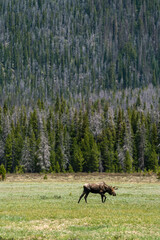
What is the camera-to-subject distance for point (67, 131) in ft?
424

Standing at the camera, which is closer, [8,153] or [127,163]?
[127,163]

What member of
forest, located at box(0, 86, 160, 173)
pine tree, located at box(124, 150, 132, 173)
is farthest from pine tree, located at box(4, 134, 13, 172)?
pine tree, located at box(124, 150, 132, 173)

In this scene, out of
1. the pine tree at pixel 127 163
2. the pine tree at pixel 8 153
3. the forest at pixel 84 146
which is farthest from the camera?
the pine tree at pixel 8 153

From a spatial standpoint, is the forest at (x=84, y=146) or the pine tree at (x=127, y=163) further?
the forest at (x=84, y=146)

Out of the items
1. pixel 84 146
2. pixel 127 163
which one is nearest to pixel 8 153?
pixel 84 146

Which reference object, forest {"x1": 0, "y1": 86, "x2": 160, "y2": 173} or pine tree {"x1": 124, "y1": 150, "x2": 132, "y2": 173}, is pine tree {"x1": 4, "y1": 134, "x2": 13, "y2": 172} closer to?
forest {"x1": 0, "y1": 86, "x2": 160, "y2": 173}

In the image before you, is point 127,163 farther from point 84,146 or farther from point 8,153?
point 8,153

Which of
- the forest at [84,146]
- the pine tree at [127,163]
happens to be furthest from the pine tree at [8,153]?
the pine tree at [127,163]

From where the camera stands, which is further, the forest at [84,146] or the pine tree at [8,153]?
the pine tree at [8,153]

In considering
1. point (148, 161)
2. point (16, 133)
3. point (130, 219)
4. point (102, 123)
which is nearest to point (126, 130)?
point (148, 161)

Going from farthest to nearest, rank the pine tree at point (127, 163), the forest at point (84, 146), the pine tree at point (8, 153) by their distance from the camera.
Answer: the pine tree at point (8, 153), the forest at point (84, 146), the pine tree at point (127, 163)

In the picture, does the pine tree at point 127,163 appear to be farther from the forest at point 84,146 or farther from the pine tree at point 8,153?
the pine tree at point 8,153

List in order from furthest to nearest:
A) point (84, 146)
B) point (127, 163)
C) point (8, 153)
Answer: point (8, 153) → point (84, 146) → point (127, 163)

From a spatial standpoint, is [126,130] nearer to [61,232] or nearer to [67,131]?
[67,131]
